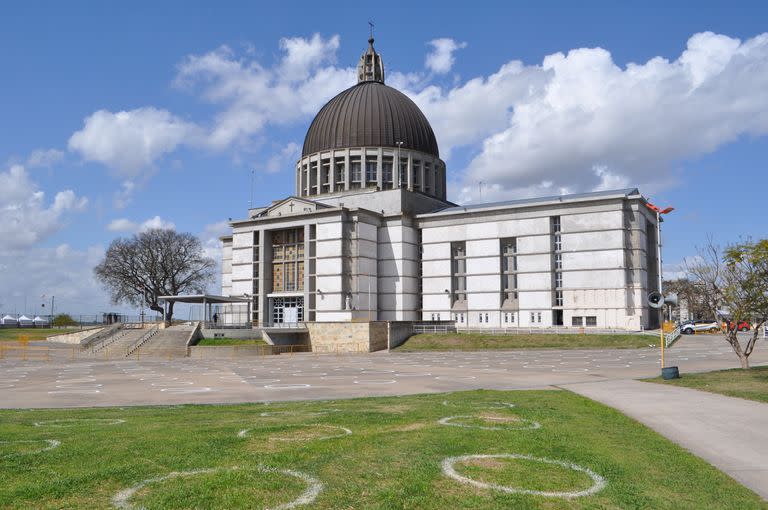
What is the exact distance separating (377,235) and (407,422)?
66.3 m

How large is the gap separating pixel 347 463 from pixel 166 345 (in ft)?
181

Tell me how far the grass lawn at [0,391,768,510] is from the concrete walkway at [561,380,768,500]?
2.04 ft

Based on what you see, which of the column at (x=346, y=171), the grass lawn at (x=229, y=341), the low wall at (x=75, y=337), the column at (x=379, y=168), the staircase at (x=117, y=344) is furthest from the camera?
the column at (x=346, y=171)

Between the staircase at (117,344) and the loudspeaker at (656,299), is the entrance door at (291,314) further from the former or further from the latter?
the loudspeaker at (656,299)

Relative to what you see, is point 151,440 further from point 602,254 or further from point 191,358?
point 602,254

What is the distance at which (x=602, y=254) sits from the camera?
67.8 meters

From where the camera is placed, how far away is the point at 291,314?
77875mm

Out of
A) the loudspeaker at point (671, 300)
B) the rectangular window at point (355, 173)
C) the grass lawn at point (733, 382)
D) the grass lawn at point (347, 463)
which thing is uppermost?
the rectangular window at point (355, 173)

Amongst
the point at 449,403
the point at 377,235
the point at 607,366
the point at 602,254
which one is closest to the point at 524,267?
the point at 602,254

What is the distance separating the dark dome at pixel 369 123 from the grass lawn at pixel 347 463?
2924 inches

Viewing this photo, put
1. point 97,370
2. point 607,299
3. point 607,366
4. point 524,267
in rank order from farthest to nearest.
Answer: point 524,267, point 607,299, point 97,370, point 607,366

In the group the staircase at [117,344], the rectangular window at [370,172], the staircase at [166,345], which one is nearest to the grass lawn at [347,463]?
the staircase at [166,345]

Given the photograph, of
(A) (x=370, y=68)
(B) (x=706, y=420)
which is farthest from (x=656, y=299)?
(A) (x=370, y=68)

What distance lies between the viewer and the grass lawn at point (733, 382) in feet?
68.6
